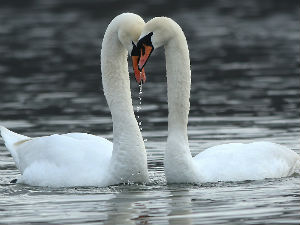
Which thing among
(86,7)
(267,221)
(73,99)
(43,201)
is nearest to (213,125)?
(73,99)

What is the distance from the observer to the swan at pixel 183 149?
43.8ft

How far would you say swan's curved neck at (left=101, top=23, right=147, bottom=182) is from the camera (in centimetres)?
1345

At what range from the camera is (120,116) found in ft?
45.0

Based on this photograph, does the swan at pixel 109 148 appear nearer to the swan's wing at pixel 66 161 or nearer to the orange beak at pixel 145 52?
the swan's wing at pixel 66 161

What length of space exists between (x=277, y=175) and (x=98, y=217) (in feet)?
10.2

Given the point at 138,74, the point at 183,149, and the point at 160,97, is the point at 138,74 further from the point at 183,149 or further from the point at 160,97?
the point at 160,97

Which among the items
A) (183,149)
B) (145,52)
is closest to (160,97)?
(183,149)

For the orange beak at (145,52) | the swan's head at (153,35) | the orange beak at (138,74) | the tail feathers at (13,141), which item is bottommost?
the tail feathers at (13,141)

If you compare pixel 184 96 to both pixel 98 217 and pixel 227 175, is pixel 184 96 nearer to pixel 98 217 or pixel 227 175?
pixel 227 175

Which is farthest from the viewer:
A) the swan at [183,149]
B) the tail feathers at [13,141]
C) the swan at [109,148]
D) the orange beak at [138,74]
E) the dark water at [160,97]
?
the tail feathers at [13,141]

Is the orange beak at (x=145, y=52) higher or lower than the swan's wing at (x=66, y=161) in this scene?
higher

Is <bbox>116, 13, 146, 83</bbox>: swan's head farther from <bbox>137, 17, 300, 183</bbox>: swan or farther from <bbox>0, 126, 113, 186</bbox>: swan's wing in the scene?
<bbox>0, 126, 113, 186</bbox>: swan's wing

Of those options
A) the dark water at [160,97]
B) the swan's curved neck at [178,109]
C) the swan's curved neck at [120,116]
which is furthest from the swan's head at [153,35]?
the dark water at [160,97]

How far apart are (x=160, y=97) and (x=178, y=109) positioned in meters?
9.04
